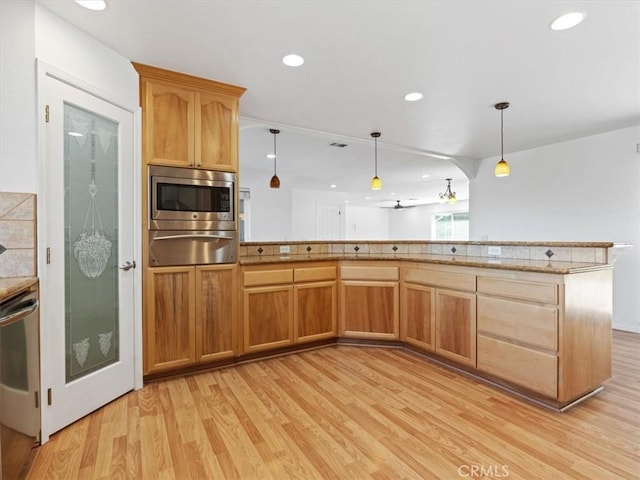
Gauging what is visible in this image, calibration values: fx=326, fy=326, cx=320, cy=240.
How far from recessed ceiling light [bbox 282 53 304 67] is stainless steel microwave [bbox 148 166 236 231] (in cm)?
99

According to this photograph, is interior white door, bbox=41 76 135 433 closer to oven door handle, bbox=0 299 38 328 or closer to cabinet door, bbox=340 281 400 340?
oven door handle, bbox=0 299 38 328

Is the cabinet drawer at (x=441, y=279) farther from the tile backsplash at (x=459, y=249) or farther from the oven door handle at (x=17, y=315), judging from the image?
the oven door handle at (x=17, y=315)

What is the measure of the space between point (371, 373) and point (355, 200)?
8249 mm

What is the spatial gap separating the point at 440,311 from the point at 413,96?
2012 mm

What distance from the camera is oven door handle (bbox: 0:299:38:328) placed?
1316 mm

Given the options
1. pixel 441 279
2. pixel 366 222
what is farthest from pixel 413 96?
pixel 366 222

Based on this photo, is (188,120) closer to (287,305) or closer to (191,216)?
(191,216)

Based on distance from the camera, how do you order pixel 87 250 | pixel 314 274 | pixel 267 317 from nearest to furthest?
pixel 87 250, pixel 267 317, pixel 314 274

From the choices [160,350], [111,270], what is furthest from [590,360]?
[111,270]

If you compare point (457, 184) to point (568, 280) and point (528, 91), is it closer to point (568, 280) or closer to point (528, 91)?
point (528, 91)

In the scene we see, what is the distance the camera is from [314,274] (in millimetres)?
3273

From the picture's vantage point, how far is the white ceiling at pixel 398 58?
189cm

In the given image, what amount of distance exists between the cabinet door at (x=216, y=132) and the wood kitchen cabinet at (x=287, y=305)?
0.96m

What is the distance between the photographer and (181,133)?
2.58 m
